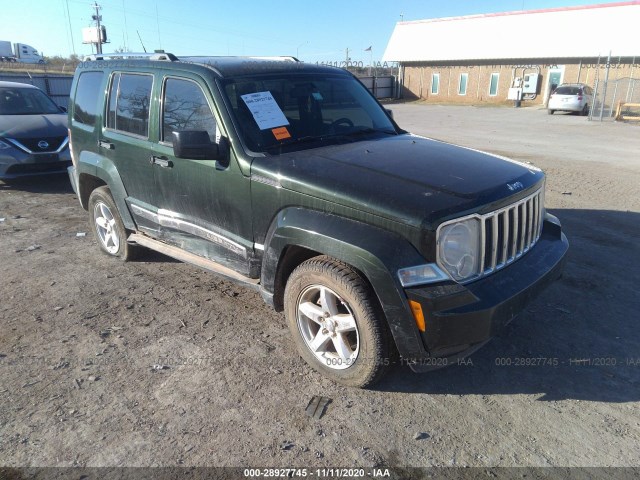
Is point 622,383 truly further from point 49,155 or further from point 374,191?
point 49,155

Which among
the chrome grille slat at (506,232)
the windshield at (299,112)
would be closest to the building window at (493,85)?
the windshield at (299,112)

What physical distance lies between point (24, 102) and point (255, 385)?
9.04 meters

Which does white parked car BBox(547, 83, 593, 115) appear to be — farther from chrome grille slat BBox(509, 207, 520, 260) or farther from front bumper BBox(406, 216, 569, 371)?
front bumper BBox(406, 216, 569, 371)

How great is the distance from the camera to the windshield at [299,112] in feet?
12.1

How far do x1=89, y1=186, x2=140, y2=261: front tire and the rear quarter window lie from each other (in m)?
0.76

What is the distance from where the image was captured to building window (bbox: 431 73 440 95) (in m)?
39.9

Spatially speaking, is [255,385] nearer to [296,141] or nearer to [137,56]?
[296,141]

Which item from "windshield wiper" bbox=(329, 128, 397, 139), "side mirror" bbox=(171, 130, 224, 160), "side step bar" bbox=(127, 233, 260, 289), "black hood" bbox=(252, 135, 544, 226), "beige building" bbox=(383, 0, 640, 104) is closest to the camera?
"black hood" bbox=(252, 135, 544, 226)

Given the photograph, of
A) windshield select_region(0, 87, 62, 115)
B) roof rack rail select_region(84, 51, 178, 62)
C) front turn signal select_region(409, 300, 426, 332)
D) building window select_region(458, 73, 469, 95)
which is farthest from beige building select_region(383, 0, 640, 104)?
front turn signal select_region(409, 300, 426, 332)

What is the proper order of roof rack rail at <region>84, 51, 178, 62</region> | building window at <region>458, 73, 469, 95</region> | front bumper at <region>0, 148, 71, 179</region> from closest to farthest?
roof rack rail at <region>84, 51, 178, 62</region> → front bumper at <region>0, 148, 71, 179</region> → building window at <region>458, 73, 469, 95</region>

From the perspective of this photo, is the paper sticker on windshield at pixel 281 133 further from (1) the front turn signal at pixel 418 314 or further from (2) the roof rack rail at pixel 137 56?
(1) the front turn signal at pixel 418 314

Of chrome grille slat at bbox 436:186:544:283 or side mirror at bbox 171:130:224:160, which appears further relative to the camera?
side mirror at bbox 171:130:224:160

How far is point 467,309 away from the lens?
2.76m

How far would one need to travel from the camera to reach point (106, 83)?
→ 4.89 m
